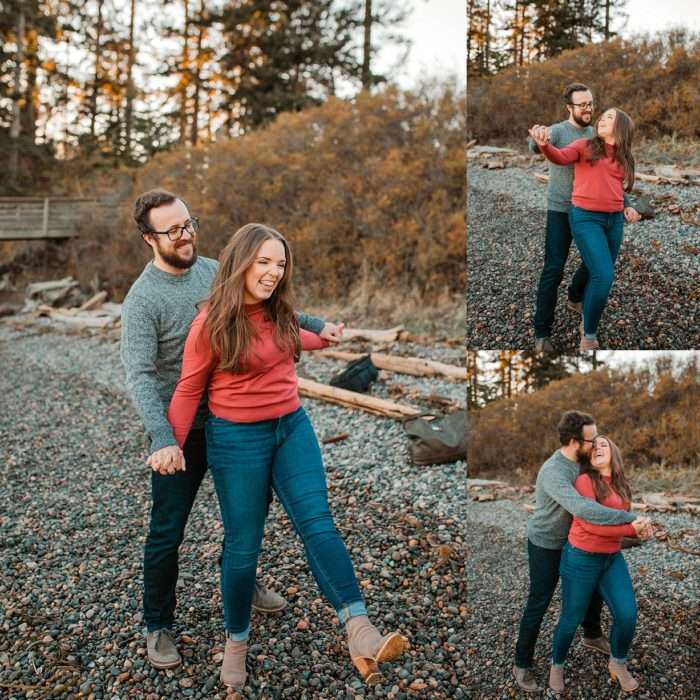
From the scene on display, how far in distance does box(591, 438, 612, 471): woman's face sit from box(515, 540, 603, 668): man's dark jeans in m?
0.32

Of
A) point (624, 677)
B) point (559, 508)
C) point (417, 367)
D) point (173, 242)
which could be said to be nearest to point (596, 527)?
point (559, 508)

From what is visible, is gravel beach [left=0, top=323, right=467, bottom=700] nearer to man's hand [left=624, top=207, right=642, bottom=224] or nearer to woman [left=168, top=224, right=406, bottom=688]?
woman [left=168, top=224, right=406, bottom=688]

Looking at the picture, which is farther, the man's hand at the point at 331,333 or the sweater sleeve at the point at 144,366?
the man's hand at the point at 331,333

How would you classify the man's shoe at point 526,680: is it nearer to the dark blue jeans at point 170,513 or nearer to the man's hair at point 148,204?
the dark blue jeans at point 170,513

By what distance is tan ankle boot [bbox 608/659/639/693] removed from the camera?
267cm

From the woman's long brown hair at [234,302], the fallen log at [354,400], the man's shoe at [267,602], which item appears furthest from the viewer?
the fallen log at [354,400]

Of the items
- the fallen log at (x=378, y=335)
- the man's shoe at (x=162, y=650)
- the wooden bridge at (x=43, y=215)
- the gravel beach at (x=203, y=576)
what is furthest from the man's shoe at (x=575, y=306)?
the wooden bridge at (x=43, y=215)

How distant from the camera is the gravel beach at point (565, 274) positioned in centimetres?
251

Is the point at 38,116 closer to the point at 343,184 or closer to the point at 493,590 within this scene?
the point at 343,184

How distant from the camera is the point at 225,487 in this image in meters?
2.69

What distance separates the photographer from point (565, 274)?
2594mm

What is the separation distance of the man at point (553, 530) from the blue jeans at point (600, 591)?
34mm

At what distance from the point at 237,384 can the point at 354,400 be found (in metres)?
4.31

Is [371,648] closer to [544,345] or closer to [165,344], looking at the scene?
[544,345]
